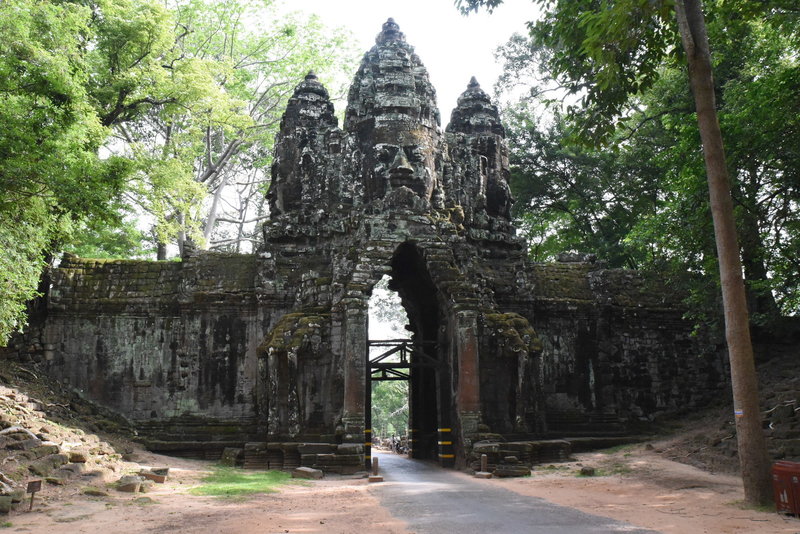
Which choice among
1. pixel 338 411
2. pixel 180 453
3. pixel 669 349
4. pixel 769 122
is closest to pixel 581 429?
pixel 669 349

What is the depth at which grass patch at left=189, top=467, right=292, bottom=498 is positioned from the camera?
10609 millimetres

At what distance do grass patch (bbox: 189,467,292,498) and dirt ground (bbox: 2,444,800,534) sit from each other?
29 centimetres

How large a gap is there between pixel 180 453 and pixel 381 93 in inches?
409

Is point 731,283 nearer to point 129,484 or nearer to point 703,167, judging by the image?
point 703,167

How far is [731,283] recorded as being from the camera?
364 inches

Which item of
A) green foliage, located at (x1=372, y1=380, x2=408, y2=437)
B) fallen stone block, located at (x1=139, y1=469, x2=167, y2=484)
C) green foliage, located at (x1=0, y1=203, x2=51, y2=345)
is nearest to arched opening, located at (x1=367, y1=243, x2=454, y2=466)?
fallen stone block, located at (x1=139, y1=469, x2=167, y2=484)

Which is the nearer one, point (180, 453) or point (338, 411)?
point (338, 411)

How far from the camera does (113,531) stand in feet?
25.0

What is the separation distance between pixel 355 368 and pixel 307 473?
2.49 meters

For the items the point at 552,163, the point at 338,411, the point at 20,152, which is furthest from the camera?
the point at 552,163

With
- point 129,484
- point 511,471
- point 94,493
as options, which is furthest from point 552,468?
point 94,493

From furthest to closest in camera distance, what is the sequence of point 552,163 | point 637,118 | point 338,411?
point 552,163
point 637,118
point 338,411

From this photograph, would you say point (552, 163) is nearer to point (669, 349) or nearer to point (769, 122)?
point (669, 349)

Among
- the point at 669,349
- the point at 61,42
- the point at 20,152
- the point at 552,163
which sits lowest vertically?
the point at 669,349
